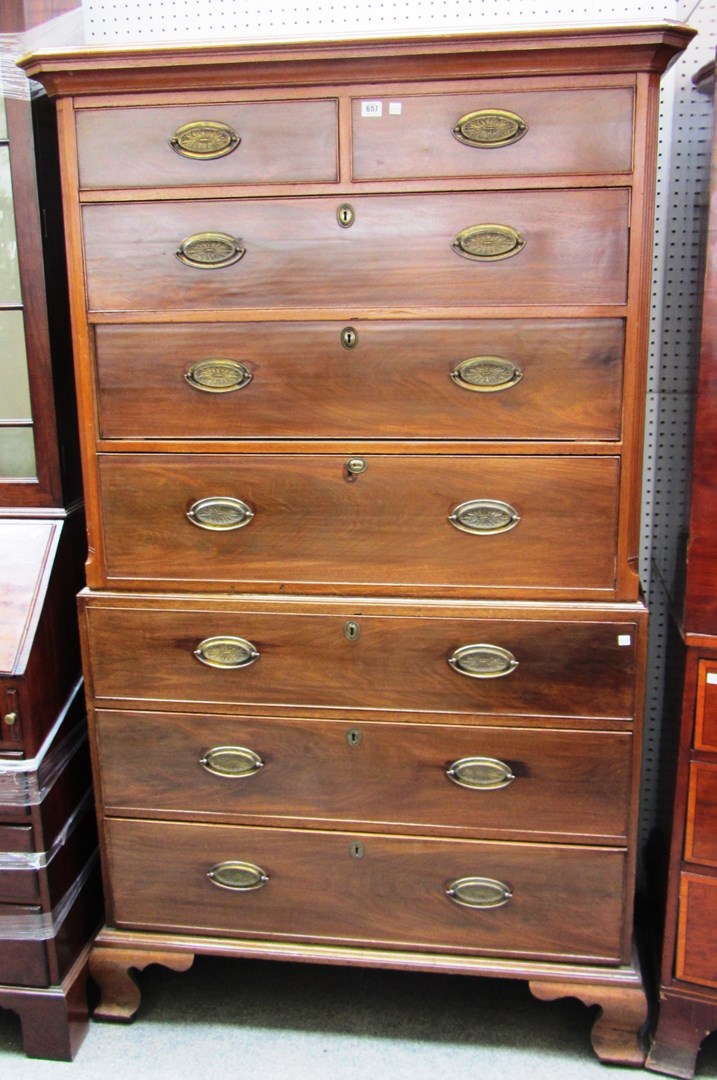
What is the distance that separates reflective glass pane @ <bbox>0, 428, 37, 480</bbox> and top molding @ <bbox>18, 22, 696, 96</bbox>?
0.74 m

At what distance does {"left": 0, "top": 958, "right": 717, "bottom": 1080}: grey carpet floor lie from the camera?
2.06 meters

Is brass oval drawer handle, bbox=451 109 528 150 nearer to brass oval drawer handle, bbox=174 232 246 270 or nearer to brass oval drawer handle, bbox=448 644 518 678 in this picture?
brass oval drawer handle, bbox=174 232 246 270

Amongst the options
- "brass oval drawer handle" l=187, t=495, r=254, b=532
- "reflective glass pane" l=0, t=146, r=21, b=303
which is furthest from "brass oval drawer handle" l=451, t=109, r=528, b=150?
"reflective glass pane" l=0, t=146, r=21, b=303

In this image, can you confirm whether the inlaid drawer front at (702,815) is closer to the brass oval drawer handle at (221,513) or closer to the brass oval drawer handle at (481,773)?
the brass oval drawer handle at (481,773)

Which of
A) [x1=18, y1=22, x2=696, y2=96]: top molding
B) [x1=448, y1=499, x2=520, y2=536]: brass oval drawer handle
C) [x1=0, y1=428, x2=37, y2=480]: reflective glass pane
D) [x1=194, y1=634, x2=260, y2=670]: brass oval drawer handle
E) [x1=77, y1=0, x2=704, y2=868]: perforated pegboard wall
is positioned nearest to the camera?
[x1=18, y1=22, x2=696, y2=96]: top molding

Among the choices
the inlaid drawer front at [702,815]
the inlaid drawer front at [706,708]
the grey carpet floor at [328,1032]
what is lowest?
the grey carpet floor at [328,1032]

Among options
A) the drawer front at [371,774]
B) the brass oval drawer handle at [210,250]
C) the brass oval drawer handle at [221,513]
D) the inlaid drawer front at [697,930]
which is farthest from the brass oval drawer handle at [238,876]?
the brass oval drawer handle at [210,250]

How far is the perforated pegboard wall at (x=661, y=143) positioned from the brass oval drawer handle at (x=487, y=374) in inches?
23.9

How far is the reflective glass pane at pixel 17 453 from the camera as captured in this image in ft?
6.96

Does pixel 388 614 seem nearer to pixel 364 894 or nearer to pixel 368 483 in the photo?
pixel 368 483

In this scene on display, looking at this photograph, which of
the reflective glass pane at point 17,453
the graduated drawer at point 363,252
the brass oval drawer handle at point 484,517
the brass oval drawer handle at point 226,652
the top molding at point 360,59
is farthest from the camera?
the reflective glass pane at point 17,453

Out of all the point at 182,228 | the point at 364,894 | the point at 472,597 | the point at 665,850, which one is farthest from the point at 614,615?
the point at 182,228

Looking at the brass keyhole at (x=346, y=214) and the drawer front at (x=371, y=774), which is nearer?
the brass keyhole at (x=346, y=214)

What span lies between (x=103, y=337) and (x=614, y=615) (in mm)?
1219
